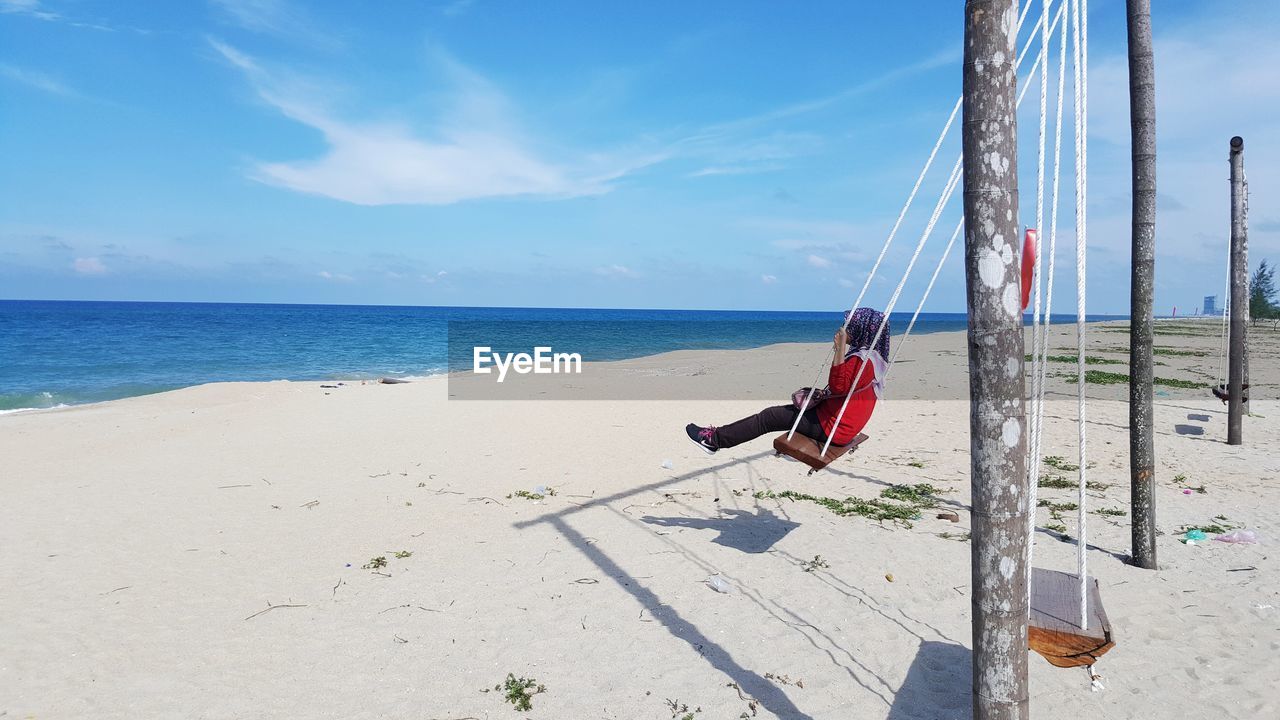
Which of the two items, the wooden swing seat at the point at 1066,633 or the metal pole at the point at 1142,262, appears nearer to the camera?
the wooden swing seat at the point at 1066,633

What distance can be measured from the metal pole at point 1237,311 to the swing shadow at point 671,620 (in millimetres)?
7647

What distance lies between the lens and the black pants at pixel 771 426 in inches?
213

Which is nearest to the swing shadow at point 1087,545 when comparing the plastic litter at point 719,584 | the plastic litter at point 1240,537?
the plastic litter at point 1240,537

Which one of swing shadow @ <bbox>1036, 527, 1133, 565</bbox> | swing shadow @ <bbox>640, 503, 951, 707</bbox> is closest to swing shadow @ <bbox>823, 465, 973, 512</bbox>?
swing shadow @ <bbox>1036, 527, 1133, 565</bbox>

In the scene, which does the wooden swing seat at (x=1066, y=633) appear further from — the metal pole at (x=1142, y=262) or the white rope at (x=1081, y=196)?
the metal pole at (x=1142, y=262)

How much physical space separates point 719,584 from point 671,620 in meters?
0.59

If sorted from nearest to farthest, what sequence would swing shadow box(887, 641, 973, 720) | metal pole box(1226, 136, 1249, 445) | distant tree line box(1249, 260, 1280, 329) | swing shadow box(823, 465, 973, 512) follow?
swing shadow box(887, 641, 973, 720), swing shadow box(823, 465, 973, 512), metal pole box(1226, 136, 1249, 445), distant tree line box(1249, 260, 1280, 329)

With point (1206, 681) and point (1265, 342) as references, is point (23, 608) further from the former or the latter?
point (1265, 342)

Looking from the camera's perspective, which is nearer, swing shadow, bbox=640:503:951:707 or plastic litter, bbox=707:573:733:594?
swing shadow, bbox=640:503:951:707

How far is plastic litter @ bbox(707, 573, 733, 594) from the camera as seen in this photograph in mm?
5070

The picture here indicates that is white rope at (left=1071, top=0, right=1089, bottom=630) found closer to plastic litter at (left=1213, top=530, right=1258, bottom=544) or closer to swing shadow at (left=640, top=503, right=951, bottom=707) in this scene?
swing shadow at (left=640, top=503, right=951, bottom=707)

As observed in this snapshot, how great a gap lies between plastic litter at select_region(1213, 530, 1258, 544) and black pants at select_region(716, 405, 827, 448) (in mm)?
3305


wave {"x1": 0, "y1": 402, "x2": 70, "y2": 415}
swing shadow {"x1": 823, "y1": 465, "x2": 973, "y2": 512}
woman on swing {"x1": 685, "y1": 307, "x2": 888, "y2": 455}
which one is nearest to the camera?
woman on swing {"x1": 685, "y1": 307, "x2": 888, "y2": 455}

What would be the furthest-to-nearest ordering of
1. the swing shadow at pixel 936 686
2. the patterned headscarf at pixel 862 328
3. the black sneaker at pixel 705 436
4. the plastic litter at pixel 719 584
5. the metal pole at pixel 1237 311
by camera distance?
the metal pole at pixel 1237 311 < the black sneaker at pixel 705 436 < the patterned headscarf at pixel 862 328 < the plastic litter at pixel 719 584 < the swing shadow at pixel 936 686
